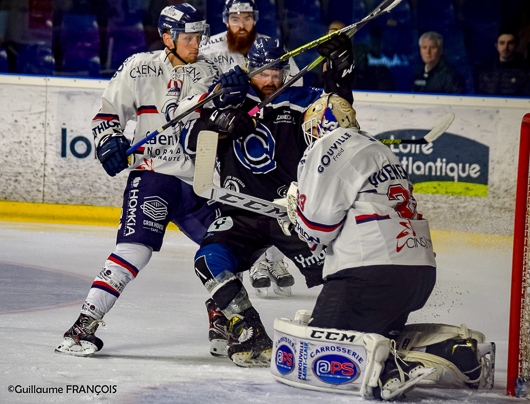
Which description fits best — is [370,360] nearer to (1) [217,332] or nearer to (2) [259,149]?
(1) [217,332]

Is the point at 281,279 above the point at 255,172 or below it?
below

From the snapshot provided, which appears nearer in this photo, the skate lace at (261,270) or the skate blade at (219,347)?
the skate blade at (219,347)

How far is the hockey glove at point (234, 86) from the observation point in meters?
3.42

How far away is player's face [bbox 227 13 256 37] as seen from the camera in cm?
518

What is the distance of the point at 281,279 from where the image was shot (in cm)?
462

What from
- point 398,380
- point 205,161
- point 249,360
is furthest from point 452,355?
point 205,161

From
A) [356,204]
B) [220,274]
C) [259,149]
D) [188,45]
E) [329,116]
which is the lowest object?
[220,274]

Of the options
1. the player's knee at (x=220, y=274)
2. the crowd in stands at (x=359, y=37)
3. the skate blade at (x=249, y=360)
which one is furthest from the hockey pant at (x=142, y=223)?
the crowd in stands at (x=359, y=37)

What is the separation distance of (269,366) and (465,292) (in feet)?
5.64

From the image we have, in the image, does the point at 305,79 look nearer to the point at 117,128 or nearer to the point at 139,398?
→ the point at 117,128

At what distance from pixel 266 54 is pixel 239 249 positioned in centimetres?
68

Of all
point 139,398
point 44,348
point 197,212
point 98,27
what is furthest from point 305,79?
point 139,398

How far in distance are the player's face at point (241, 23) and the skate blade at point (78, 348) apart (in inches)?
91.1

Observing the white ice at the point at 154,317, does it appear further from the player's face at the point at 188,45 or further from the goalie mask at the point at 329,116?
the player's face at the point at 188,45
